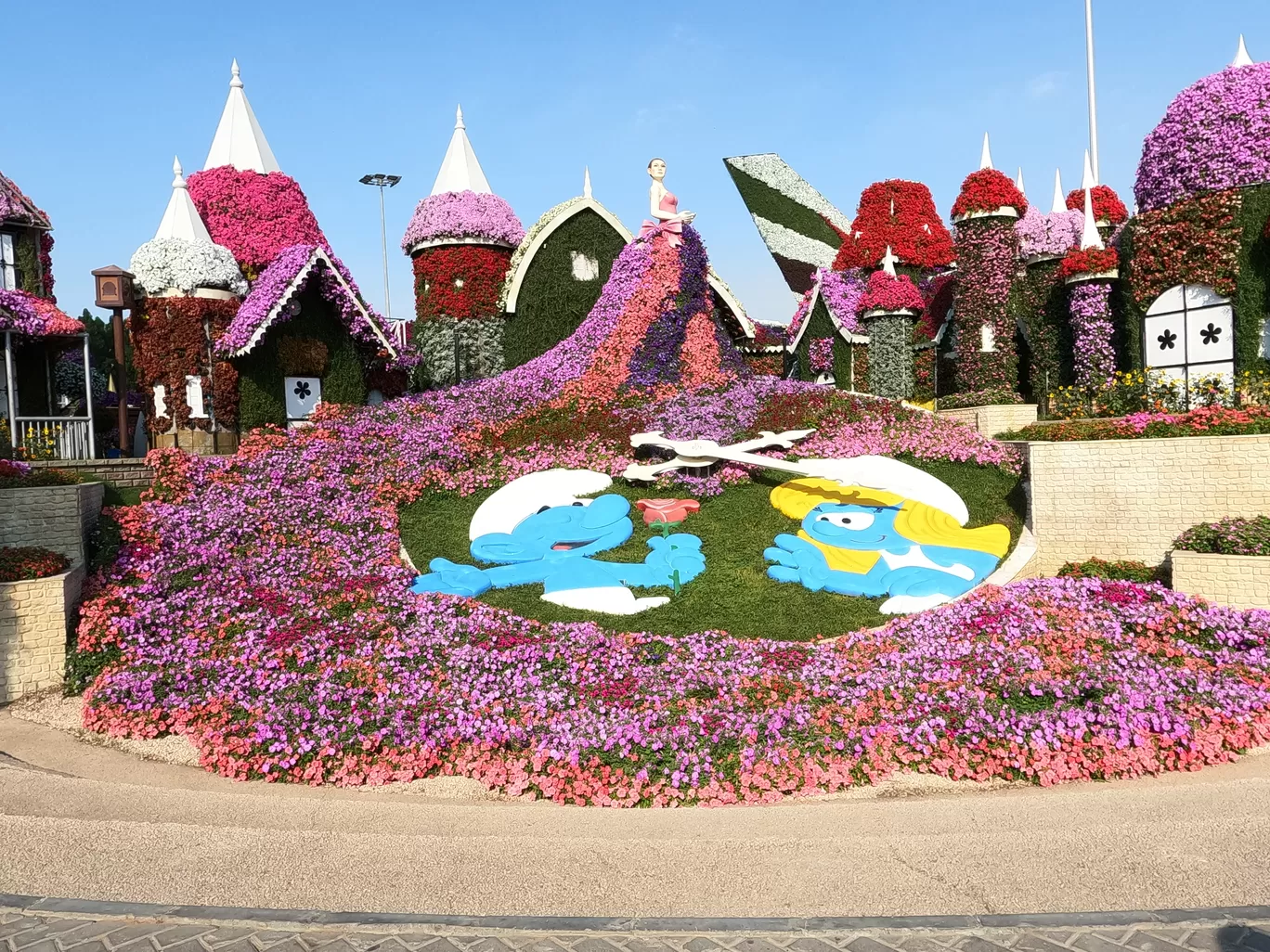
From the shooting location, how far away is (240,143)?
68.5 feet

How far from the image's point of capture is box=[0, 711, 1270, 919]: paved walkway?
492cm

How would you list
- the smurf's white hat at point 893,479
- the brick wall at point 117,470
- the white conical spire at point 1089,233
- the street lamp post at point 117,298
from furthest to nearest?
1. the white conical spire at point 1089,233
2. the street lamp post at point 117,298
3. the smurf's white hat at point 893,479
4. the brick wall at point 117,470

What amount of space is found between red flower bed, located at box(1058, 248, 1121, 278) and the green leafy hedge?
11.4 metres

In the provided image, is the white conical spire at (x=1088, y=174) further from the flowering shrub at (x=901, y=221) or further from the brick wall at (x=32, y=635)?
the brick wall at (x=32, y=635)

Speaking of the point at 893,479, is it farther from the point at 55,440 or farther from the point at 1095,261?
the point at 55,440

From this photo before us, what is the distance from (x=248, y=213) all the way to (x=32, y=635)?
43.3 ft

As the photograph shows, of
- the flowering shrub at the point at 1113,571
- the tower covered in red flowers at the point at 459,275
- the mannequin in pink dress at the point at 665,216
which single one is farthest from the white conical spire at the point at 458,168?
the flowering shrub at the point at 1113,571

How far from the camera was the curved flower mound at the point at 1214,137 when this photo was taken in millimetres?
16141

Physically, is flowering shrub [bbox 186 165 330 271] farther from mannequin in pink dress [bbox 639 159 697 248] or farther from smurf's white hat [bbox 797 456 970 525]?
smurf's white hat [bbox 797 456 970 525]

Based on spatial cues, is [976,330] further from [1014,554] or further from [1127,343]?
[1014,554]

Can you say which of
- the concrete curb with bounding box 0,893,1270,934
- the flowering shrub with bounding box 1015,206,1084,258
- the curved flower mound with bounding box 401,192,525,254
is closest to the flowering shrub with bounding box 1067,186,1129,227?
the flowering shrub with bounding box 1015,206,1084,258

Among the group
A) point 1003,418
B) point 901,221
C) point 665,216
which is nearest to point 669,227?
point 665,216

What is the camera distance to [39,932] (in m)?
4.60

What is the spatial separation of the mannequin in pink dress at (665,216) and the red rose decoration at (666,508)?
8.10m
